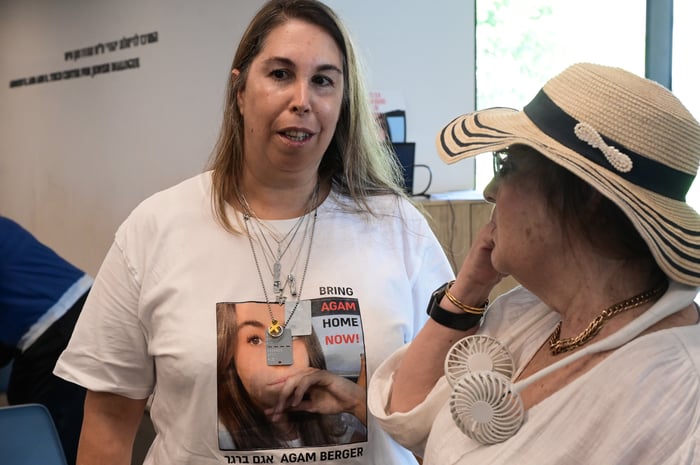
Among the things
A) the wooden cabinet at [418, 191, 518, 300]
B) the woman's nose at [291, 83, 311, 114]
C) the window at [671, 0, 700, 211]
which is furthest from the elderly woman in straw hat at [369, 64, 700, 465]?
the window at [671, 0, 700, 211]

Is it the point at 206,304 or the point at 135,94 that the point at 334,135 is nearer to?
the point at 206,304

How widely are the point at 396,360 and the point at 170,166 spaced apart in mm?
3710

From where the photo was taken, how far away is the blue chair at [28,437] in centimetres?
171

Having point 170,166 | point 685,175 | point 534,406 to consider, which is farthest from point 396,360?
point 170,166

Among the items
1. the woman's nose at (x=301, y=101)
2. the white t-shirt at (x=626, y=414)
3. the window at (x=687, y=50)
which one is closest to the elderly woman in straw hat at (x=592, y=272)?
the white t-shirt at (x=626, y=414)

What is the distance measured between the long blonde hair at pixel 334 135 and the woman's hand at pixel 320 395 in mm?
364

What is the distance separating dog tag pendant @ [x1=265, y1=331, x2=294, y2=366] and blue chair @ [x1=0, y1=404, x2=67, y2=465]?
64 centimetres

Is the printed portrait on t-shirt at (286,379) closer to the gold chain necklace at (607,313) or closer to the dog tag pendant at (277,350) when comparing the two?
the dog tag pendant at (277,350)

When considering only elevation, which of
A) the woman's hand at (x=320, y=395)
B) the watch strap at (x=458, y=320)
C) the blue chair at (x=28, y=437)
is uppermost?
the watch strap at (x=458, y=320)

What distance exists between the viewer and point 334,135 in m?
1.78

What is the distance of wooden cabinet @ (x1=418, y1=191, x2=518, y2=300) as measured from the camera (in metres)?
3.38

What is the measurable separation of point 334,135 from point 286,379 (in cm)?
61

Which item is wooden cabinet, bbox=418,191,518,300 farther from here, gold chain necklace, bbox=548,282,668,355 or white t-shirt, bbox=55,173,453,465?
gold chain necklace, bbox=548,282,668,355

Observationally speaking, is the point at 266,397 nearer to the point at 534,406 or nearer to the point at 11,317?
the point at 534,406
